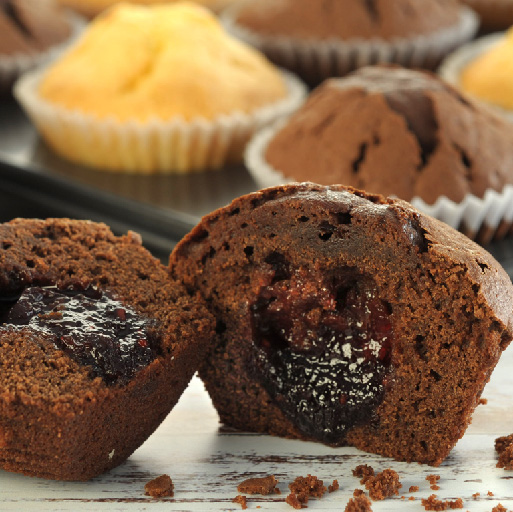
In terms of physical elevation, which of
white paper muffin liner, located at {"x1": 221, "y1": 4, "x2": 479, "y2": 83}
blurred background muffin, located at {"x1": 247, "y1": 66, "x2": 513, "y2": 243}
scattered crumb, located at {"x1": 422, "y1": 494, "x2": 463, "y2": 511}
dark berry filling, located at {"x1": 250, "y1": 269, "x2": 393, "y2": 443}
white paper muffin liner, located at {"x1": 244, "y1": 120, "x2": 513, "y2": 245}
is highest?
white paper muffin liner, located at {"x1": 221, "y1": 4, "x2": 479, "y2": 83}

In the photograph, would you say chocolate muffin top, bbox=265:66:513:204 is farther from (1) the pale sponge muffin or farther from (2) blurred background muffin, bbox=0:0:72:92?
(2) blurred background muffin, bbox=0:0:72:92

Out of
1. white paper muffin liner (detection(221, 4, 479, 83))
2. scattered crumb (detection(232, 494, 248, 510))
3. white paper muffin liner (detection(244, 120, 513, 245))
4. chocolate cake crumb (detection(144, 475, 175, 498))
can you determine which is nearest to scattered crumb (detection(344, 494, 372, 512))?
scattered crumb (detection(232, 494, 248, 510))

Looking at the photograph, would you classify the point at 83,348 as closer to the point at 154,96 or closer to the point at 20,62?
the point at 154,96

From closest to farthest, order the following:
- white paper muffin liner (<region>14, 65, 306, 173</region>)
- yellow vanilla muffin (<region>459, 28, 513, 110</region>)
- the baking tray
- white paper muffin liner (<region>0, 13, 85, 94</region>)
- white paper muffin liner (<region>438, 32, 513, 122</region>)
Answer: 1. the baking tray
2. white paper muffin liner (<region>14, 65, 306, 173</region>)
3. yellow vanilla muffin (<region>459, 28, 513, 110</region>)
4. white paper muffin liner (<region>438, 32, 513, 122</region>)
5. white paper muffin liner (<region>0, 13, 85, 94</region>)

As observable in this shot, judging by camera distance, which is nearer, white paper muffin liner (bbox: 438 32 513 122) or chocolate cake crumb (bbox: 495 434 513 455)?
chocolate cake crumb (bbox: 495 434 513 455)

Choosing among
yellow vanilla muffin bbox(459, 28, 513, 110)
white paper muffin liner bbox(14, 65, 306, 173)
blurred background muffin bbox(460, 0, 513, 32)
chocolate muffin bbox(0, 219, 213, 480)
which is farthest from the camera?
blurred background muffin bbox(460, 0, 513, 32)

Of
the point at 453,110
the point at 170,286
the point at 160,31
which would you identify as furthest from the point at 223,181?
the point at 170,286

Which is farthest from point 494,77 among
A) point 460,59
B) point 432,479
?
point 432,479
